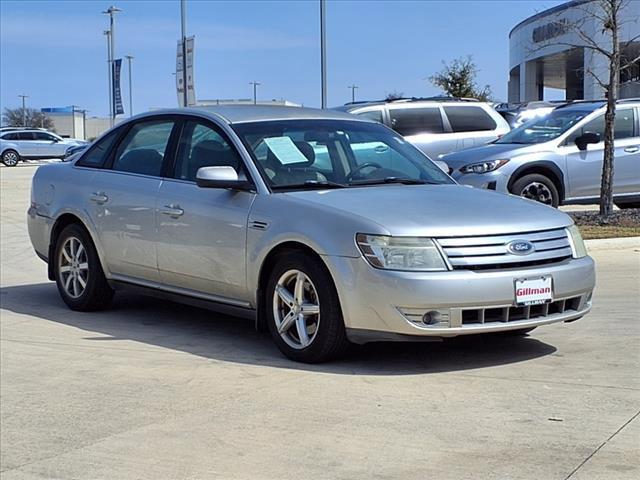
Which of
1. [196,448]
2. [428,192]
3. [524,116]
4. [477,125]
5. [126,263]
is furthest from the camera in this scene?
[524,116]

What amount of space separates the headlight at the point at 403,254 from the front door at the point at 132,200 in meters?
2.30

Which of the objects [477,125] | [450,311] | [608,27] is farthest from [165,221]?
[477,125]

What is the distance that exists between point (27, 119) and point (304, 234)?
107m

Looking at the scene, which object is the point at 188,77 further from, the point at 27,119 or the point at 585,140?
the point at 27,119

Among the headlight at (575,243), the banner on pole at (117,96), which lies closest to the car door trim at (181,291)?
the headlight at (575,243)

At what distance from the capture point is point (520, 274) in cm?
566

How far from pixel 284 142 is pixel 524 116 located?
16.5 meters

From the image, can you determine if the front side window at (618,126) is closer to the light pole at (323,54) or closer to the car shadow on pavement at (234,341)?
→ the car shadow on pavement at (234,341)

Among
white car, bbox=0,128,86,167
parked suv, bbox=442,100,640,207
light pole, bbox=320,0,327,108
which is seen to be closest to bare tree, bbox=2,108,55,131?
white car, bbox=0,128,86,167

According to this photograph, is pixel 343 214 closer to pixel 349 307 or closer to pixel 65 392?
pixel 349 307

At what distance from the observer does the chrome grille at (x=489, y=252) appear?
18.4 ft

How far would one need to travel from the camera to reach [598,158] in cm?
1350

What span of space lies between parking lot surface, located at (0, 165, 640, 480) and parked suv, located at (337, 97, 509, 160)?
935 centimetres

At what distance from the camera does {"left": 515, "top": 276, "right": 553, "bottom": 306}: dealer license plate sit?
223 inches
